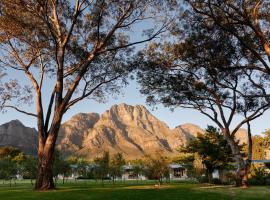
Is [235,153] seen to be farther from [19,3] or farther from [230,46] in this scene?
[19,3]

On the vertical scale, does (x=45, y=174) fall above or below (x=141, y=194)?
above

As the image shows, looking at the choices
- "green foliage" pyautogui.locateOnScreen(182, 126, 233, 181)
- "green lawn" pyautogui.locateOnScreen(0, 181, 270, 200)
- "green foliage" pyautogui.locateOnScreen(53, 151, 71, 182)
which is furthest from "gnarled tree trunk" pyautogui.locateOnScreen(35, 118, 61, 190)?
"green foliage" pyautogui.locateOnScreen(53, 151, 71, 182)

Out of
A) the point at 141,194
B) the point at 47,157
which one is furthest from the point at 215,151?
the point at 47,157

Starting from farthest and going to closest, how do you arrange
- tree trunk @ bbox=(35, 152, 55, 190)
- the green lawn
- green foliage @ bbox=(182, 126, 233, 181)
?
green foliage @ bbox=(182, 126, 233, 181) < tree trunk @ bbox=(35, 152, 55, 190) < the green lawn

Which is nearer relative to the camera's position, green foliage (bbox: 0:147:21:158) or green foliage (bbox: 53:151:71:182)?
green foliage (bbox: 53:151:71:182)

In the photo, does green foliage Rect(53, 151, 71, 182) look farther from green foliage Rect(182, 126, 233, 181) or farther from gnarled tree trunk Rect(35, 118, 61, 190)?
gnarled tree trunk Rect(35, 118, 61, 190)

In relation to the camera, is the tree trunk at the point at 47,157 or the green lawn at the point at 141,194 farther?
the tree trunk at the point at 47,157

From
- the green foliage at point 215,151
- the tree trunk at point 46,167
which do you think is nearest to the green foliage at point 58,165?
the green foliage at point 215,151

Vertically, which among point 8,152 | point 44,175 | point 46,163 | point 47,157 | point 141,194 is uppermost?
point 8,152

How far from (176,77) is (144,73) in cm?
325

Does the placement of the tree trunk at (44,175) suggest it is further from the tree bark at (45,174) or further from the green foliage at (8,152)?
the green foliage at (8,152)

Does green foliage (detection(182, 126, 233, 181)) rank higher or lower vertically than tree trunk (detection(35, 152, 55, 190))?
higher

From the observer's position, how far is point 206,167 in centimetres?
4769

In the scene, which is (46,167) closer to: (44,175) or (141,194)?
(44,175)
